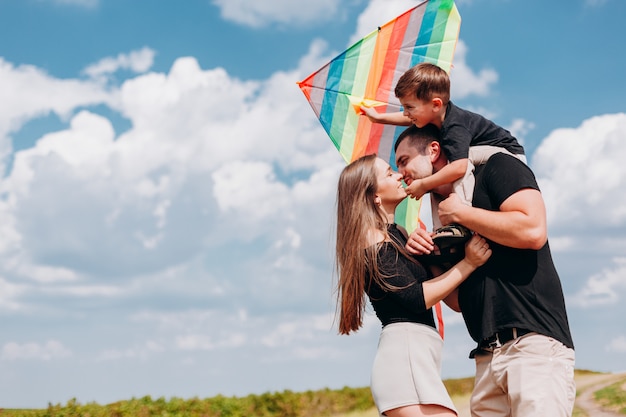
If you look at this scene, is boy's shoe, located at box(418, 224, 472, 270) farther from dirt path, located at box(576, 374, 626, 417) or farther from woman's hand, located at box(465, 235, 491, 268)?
dirt path, located at box(576, 374, 626, 417)

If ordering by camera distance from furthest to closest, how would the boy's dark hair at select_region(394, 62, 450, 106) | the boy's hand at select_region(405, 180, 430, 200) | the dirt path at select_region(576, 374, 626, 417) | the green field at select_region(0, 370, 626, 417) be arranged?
the dirt path at select_region(576, 374, 626, 417)
the green field at select_region(0, 370, 626, 417)
the boy's dark hair at select_region(394, 62, 450, 106)
the boy's hand at select_region(405, 180, 430, 200)

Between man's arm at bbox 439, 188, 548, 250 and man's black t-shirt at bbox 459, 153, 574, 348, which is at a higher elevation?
man's arm at bbox 439, 188, 548, 250

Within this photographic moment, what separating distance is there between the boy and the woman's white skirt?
63 centimetres

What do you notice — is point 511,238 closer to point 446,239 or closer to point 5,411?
point 446,239

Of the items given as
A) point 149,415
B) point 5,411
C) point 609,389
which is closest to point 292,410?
point 149,415

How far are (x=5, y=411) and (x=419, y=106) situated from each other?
703 cm

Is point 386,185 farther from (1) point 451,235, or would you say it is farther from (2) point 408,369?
(2) point 408,369

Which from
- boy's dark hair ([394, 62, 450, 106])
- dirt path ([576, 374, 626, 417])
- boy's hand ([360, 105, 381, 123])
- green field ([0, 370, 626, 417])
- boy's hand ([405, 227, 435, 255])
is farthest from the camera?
dirt path ([576, 374, 626, 417])

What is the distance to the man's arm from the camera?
333cm

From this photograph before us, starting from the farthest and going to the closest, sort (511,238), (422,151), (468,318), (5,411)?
(5,411) < (422,151) < (468,318) < (511,238)

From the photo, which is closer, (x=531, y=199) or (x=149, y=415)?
(x=531, y=199)

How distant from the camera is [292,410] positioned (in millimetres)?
11062

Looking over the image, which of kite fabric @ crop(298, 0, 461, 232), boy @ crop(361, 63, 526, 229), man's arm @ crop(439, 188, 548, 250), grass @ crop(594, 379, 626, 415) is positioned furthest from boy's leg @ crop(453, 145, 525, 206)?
grass @ crop(594, 379, 626, 415)

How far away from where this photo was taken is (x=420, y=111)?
154 inches
